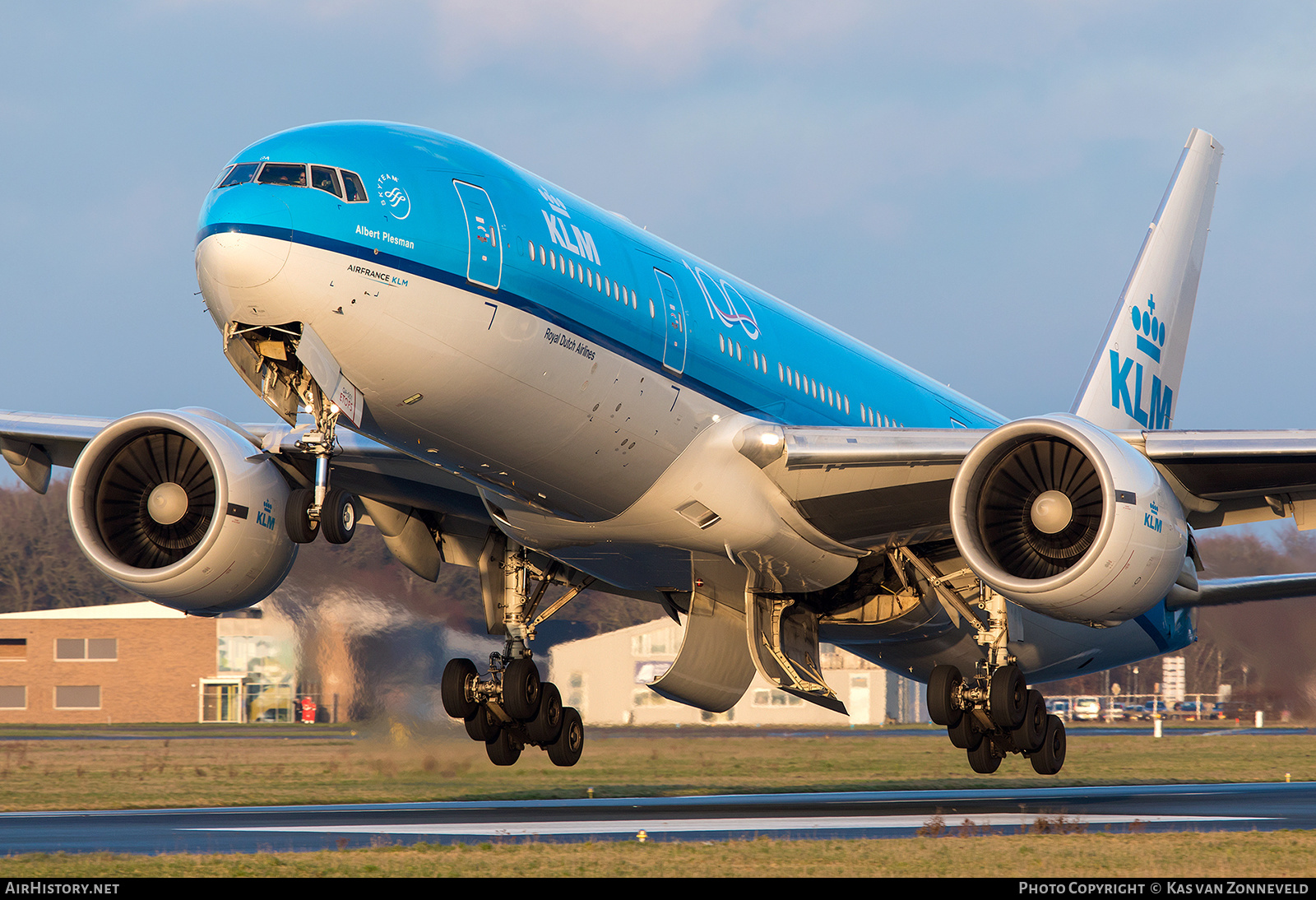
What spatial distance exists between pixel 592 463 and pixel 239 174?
4.97 meters

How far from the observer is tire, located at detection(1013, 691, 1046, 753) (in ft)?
62.4

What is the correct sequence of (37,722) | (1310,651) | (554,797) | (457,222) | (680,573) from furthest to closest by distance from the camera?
(37,722) → (1310,651) → (554,797) → (680,573) → (457,222)

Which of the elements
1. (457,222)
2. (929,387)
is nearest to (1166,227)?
(929,387)

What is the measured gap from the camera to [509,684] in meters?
20.7

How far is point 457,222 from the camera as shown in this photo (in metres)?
14.2

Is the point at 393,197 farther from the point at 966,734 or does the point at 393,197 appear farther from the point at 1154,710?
the point at 1154,710

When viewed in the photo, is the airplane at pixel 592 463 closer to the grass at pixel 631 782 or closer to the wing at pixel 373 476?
the wing at pixel 373 476

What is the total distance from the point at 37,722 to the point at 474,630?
110 feet

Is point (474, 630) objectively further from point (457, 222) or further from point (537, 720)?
point (457, 222)

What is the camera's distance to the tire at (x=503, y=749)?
20938 mm

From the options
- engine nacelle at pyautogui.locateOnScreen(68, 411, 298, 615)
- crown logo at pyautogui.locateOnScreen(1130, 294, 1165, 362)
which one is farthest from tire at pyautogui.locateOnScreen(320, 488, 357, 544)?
crown logo at pyautogui.locateOnScreen(1130, 294, 1165, 362)

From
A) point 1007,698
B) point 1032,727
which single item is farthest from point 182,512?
point 1032,727

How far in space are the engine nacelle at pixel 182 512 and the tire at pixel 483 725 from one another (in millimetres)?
3680

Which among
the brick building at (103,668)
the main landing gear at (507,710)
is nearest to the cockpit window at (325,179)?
the main landing gear at (507,710)
